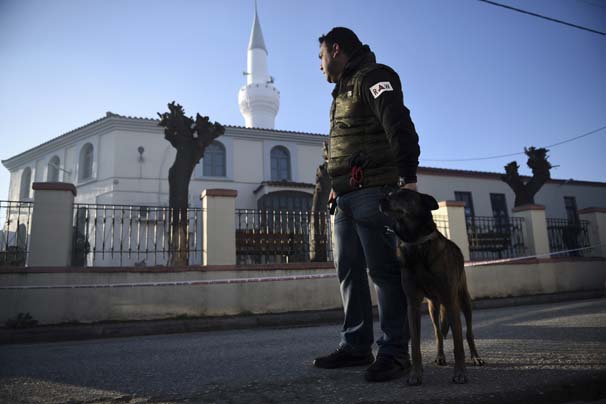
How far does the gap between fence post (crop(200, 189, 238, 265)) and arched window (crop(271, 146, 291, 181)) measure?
45.3ft

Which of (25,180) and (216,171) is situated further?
(25,180)

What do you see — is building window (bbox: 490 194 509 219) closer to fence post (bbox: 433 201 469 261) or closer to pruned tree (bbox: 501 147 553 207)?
pruned tree (bbox: 501 147 553 207)

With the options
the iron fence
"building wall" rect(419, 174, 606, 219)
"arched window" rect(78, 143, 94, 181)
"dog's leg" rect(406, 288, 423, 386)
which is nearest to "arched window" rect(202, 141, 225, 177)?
"arched window" rect(78, 143, 94, 181)

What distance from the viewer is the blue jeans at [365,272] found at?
8.88 ft

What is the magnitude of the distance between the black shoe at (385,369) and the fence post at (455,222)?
33.4 feet

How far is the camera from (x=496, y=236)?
1391 centimetres

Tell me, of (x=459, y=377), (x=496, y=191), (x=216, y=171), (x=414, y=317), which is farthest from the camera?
(x=496, y=191)

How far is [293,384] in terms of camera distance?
93.7 inches

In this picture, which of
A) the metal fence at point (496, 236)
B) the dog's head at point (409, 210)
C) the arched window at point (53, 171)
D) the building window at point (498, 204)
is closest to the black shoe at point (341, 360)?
the dog's head at point (409, 210)

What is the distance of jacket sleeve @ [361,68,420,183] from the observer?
2.54 metres

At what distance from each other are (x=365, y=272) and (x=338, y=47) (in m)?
1.68

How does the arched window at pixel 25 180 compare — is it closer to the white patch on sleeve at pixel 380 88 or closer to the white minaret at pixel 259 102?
the white minaret at pixel 259 102

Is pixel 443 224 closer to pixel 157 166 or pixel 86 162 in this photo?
pixel 157 166

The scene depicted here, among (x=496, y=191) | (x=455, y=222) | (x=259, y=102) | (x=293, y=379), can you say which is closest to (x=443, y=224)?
(x=455, y=222)
